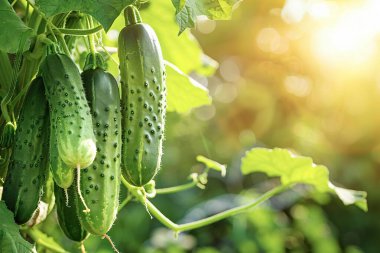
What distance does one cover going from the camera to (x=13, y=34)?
159cm

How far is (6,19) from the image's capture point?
5.28ft

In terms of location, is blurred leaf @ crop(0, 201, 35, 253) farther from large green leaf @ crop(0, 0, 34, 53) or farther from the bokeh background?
the bokeh background

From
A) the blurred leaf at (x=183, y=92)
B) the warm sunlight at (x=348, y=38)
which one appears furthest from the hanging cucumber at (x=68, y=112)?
the warm sunlight at (x=348, y=38)

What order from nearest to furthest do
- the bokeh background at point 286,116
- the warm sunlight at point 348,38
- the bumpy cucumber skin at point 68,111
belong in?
the bumpy cucumber skin at point 68,111 → the bokeh background at point 286,116 → the warm sunlight at point 348,38

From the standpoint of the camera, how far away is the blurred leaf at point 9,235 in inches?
60.6

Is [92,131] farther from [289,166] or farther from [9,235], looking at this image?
[289,166]

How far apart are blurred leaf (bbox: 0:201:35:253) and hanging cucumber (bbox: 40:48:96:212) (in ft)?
0.58

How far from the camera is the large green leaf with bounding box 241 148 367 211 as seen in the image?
2398 millimetres

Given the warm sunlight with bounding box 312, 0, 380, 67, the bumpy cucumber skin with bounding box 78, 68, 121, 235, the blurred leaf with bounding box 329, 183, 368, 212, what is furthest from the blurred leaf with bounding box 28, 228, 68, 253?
the warm sunlight with bounding box 312, 0, 380, 67

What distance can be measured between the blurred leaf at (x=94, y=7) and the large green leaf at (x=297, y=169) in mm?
1057

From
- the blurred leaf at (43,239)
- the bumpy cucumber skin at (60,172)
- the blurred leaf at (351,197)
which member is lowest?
the blurred leaf at (351,197)

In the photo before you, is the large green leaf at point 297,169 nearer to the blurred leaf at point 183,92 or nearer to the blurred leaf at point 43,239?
the blurred leaf at point 183,92

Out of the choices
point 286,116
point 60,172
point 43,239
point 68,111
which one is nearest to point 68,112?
point 68,111

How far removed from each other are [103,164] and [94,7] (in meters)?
0.29
